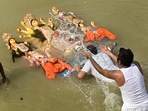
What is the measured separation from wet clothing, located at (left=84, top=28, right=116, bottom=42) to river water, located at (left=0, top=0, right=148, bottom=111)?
235 millimetres

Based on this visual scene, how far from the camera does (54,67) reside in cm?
590

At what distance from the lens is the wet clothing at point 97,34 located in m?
6.42

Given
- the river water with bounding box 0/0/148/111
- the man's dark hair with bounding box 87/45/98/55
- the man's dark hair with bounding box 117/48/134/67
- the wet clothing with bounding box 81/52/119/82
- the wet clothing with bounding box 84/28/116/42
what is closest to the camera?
the man's dark hair with bounding box 117/48/134/67

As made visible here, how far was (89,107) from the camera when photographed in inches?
211

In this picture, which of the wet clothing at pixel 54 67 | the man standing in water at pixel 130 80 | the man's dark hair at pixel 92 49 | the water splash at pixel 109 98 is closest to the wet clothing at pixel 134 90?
the man standing in water at pixel 130 80

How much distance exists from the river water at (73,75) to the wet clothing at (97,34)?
235 mm

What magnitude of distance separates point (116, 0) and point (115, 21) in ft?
3.13

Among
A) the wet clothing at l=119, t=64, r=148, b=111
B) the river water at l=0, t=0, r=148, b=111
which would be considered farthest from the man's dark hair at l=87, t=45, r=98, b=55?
the wet clothing at l=119, t=64, r=148, b=111

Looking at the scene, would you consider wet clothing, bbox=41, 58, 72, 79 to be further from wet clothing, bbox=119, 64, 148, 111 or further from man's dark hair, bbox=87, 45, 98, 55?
wet clothing, bbox=119, 64, 148, 111

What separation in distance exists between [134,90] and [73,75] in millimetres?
1902

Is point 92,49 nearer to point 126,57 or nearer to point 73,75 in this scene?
point 73,75

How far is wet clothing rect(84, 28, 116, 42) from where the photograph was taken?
6.42 meters

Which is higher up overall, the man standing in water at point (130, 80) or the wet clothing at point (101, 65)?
the man standing in water at point (130, 80)

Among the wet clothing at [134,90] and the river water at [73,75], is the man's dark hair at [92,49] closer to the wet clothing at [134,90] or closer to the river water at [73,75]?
the river water at [73,75]
